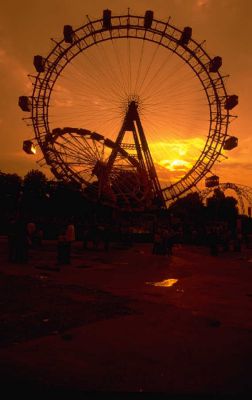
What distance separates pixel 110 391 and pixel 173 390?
2.11 ft

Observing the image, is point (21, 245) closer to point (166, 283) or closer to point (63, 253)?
point (63, 253)

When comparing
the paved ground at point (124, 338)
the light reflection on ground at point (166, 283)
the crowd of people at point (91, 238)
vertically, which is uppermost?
the crowd of people at point (91, 238)

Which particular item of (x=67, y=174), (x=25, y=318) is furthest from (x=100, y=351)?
(x=67, y=174)

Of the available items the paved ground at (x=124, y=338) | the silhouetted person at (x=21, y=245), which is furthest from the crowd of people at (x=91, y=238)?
the paved ground at (x=124, y=338)

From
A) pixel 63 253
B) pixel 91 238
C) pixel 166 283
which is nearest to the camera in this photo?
→ pixel 166 283

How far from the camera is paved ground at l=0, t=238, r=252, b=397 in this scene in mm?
4500

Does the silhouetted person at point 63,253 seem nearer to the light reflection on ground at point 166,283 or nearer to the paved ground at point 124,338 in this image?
the paved ground at point 124,338

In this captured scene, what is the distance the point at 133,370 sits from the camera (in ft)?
15.8

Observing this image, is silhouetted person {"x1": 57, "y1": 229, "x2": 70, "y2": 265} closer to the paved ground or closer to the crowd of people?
the crowd of people

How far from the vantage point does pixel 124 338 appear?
6.08 metres

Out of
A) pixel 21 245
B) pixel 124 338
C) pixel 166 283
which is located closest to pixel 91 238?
pixel 21 245

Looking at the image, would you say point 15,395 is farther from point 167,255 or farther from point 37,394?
point 167,255

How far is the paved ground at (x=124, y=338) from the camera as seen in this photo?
4500mm

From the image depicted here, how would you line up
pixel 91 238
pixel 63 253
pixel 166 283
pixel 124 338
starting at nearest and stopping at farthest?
pixel 124 338, pixel 166 283, pixel 63 253, pixel 91 238
